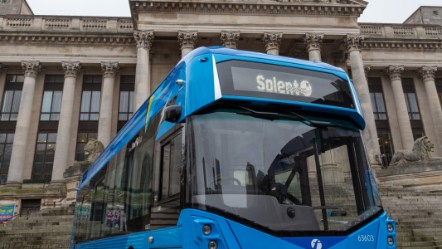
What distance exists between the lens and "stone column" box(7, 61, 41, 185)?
2480cm

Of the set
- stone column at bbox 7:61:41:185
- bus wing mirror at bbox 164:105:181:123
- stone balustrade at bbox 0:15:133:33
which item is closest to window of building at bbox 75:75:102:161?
stone column at bbox 7:61:41:185

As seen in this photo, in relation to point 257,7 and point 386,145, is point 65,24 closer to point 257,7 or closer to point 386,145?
point 257,7

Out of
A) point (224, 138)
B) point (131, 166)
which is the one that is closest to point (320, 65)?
point (224, 138)

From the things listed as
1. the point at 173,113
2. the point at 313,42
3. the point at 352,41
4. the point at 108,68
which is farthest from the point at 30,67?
the point at 173,113

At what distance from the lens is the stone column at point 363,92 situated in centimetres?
2406

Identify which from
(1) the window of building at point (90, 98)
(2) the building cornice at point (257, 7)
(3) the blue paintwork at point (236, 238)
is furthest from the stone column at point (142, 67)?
(3) the blue paintwork at point (236, 238)

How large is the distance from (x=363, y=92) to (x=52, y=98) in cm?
2477

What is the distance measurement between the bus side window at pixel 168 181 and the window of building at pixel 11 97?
28.6 metres

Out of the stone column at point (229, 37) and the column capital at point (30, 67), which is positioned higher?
the stone column at point (229, 37)

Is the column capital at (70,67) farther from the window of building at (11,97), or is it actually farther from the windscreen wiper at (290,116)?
the windscreen wiper at (290,116)

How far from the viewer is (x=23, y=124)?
2597 centimetres

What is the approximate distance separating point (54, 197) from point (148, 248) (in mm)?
20918

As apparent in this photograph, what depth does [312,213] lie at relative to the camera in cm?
384

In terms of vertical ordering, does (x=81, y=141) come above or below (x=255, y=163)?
above
